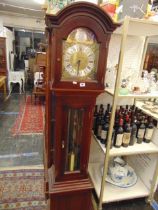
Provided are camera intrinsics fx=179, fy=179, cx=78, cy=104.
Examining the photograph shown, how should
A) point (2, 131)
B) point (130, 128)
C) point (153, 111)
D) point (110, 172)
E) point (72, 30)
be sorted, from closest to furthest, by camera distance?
point (72, 30) → point (130, 128) → point (153, 111) → point (110, 172) → point (2, 131)

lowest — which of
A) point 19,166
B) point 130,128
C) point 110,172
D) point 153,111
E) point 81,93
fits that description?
point 19,166

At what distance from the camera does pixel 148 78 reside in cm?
163

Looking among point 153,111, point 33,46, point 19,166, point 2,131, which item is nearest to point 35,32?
point 33,46

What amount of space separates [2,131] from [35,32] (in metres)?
5.20

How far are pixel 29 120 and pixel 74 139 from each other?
246 centimetres

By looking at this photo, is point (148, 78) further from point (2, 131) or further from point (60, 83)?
point (2, 131)

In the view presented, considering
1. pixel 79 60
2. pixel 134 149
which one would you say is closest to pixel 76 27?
pixel 79 60

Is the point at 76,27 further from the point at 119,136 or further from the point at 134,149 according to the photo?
the point at 134,149

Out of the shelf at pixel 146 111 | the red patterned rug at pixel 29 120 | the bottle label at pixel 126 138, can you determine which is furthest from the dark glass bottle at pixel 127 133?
the red patterned rug at pixel 29 120

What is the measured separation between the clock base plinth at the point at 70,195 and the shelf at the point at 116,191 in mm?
202

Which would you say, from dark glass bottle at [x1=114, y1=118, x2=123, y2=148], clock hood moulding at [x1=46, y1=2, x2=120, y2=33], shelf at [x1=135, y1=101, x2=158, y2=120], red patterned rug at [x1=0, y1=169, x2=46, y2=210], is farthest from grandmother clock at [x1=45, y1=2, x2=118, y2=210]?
shelf at [x1=135, y1=101, x2=158, y2=120]

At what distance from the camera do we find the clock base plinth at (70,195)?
1406 mm

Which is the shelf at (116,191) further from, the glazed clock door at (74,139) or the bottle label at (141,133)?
the bottle label at (141,133)

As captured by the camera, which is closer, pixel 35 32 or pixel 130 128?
pixel 130 128
